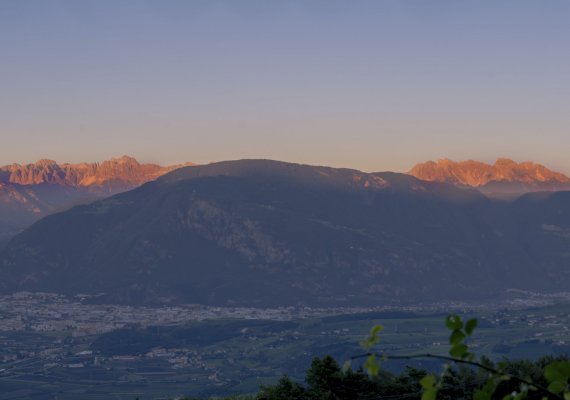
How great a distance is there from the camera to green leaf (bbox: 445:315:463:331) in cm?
984

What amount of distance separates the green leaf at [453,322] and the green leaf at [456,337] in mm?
51

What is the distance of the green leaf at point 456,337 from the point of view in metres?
9.96

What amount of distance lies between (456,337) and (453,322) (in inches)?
7.6

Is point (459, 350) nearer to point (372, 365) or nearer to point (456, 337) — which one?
point (456, 337)

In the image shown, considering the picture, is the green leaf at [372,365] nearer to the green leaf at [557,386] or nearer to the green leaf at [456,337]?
the green leaf at [456,337]

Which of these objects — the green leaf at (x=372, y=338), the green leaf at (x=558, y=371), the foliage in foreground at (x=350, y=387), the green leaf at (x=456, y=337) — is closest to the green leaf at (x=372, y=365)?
the green leaf at (x=372, y=338)

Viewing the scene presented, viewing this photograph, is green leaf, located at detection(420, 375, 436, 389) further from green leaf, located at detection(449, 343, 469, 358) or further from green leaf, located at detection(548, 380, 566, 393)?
green leaf, located at detection(548, 380, 566, 393)

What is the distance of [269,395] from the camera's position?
7831 cm

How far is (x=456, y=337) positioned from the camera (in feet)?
33.0

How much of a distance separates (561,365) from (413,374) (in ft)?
210

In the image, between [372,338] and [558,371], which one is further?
[372,338]

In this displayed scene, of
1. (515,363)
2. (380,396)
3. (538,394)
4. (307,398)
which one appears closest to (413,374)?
(380,396)

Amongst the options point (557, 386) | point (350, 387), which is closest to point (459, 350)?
point (557, 386)

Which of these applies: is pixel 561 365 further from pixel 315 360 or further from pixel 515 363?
pixel 515 363
